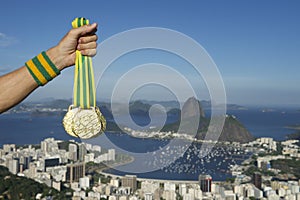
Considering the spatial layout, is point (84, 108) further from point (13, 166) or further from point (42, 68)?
point (13, 166)

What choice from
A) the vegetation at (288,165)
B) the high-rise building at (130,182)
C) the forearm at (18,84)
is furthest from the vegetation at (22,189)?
the forearm at (18,84)

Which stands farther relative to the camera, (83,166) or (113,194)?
(83,166)

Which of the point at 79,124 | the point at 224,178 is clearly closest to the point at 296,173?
the point at 224,178

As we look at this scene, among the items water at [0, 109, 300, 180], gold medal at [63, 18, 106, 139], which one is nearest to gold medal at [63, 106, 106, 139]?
gold medal at [63, 18, 106, 139]

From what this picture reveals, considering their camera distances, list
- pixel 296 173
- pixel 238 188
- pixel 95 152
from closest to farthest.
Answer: pixel 238 188, pixel 95 152, pixel 296 173

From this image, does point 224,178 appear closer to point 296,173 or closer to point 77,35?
point 296,173

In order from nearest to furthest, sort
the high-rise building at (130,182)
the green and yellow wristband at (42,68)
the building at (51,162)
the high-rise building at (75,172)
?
the green and yellow wristband at (42,68), the high-rise building at (130,182), the high-rise building at (75,172), the building at (51,162)

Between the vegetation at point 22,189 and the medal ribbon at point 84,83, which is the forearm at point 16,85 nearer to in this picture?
the medal ribbon at point 84,83
